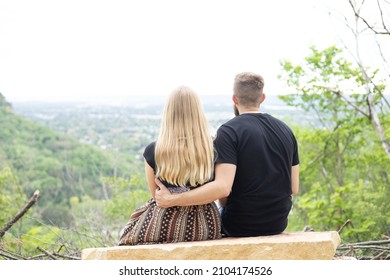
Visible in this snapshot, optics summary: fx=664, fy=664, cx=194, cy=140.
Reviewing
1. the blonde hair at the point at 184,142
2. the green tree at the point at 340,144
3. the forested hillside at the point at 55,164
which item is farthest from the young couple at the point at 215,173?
the forested hillside at the point at 55,164

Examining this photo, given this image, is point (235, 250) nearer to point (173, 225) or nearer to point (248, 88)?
point (173, 225)

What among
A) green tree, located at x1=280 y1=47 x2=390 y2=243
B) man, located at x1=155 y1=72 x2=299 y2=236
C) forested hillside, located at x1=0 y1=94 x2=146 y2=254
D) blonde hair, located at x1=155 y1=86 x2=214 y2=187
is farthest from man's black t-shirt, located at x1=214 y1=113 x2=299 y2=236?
forested hillside, located at x1=0 y1=94 x2=146 y2=254

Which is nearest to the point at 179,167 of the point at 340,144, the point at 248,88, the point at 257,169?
the point at 257,169

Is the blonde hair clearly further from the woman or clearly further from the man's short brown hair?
the man's short brown hair

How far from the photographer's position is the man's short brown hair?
4086mm

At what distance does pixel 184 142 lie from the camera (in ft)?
12.9

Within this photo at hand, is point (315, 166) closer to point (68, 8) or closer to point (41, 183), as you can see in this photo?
point (41, 183)

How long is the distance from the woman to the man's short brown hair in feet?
0.97

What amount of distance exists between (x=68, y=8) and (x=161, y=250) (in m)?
107

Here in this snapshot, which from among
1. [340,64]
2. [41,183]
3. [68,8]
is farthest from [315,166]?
[68,8]

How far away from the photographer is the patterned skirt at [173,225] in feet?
13.5

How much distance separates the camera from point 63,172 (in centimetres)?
5000

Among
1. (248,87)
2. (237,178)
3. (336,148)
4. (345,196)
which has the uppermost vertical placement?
(248,87)

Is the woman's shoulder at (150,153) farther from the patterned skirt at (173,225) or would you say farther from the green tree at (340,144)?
the green tree at (340,144)
